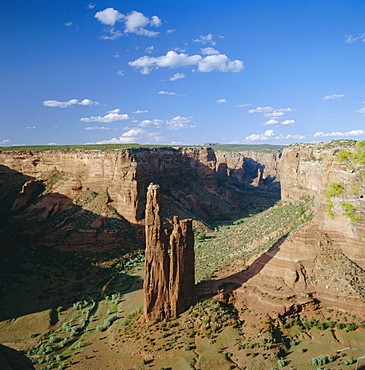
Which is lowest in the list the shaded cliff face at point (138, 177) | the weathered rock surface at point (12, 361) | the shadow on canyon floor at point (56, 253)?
the shadow on canyon floor at point (56, 253)

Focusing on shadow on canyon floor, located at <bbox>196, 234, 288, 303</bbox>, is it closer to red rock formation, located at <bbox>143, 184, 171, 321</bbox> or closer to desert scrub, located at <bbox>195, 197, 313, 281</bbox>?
desert scrub, located at <bbox>195, 197, 313, 281</bbox>

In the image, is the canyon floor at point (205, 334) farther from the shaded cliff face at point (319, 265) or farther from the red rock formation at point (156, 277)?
the red rock formation at point (156, 277)

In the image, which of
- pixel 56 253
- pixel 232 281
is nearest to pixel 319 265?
pixel 232 281

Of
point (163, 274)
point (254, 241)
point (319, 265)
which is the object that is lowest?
point (163, 274)

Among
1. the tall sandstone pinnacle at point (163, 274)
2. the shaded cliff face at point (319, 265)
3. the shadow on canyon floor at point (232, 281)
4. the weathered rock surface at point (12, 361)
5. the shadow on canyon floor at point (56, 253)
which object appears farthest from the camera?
the shadow on canyon floor at point (56, 253)

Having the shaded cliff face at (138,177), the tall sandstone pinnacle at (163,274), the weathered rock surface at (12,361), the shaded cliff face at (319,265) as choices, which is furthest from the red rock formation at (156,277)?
the shaded cliff face at (138,177)

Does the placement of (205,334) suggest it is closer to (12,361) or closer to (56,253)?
(12,361)

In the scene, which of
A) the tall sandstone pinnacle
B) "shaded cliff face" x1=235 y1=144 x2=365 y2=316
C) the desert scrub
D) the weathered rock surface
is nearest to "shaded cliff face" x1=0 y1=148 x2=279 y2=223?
the desert scrub

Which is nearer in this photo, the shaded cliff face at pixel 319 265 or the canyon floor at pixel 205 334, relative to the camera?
the canyon floor at pixel 205 334
